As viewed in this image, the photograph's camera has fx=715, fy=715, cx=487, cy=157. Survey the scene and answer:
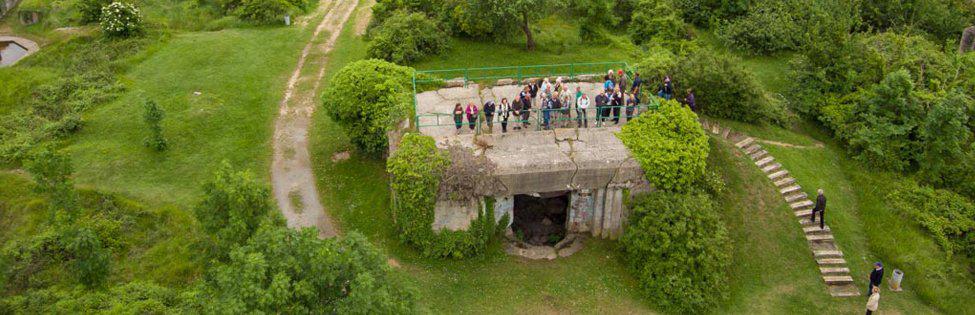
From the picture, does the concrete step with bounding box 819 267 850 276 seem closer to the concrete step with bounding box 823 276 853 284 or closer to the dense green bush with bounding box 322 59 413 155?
A: the concrete step with bounding box 823 276 853 284

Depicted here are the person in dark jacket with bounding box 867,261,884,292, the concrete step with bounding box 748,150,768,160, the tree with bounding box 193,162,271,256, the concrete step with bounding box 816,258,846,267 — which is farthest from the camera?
the concrete step with bounding box 748,150,768,160

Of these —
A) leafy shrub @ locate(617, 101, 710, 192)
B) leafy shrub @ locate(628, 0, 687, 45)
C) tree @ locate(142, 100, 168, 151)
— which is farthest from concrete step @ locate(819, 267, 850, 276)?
tree @ locate(142, 100, 168, 151)

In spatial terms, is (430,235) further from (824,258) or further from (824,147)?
(824,147)

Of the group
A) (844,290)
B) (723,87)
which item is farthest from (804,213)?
(723,87)

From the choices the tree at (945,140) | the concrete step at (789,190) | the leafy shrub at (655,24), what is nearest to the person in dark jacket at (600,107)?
the concrete step at (789,190)

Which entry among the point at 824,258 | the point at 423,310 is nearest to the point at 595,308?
the point at 423,310

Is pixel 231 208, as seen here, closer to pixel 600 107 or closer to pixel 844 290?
pixel 600 107

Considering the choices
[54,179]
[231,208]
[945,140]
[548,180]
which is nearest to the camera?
[231,208]
